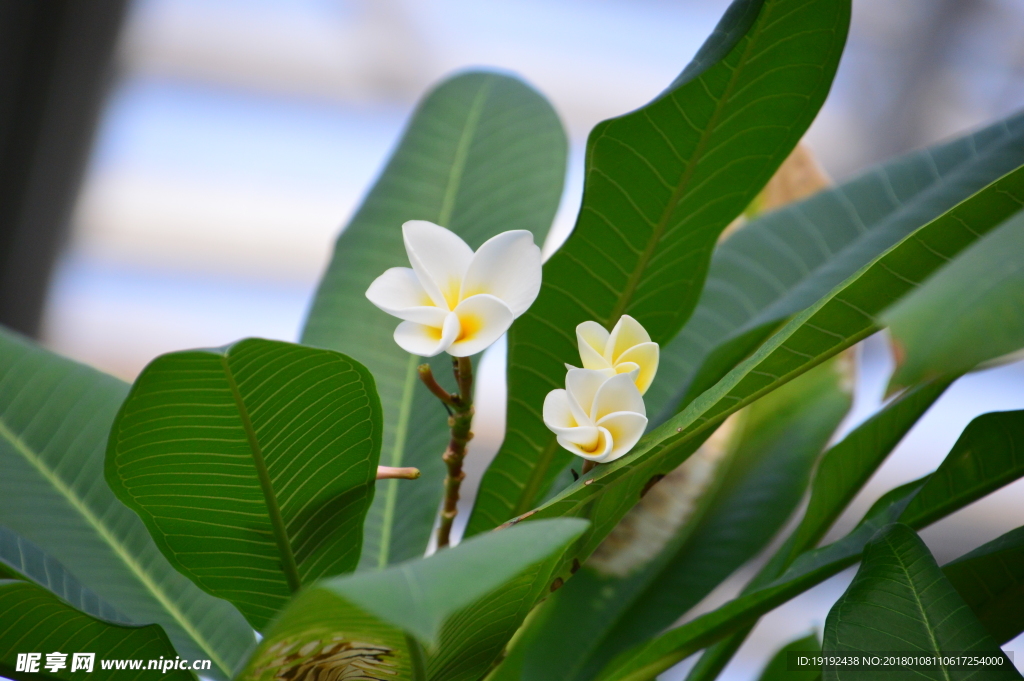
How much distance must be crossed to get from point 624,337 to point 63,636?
29 centimetres

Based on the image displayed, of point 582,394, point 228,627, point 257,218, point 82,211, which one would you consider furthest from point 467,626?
point 82,211

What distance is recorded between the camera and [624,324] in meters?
0.35

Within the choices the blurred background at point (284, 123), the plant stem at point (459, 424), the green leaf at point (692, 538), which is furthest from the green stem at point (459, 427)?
the blurred background at point (284, 123)

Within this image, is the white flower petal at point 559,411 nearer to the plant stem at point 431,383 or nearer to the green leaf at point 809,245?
the plant stem at point 431,383

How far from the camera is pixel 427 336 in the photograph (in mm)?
322

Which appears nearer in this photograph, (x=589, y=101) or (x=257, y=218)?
(x=589, y=101)

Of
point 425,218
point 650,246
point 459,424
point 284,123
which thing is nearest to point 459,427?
point 459,424

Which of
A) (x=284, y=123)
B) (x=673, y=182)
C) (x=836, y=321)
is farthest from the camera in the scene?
(x=284, y=123)

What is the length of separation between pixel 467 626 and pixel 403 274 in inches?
6.1

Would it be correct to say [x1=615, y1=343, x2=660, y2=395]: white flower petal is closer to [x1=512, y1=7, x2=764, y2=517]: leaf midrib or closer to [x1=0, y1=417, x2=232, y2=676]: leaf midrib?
[x1=512, y1=7, x2=764, y2=517]: leaf midrib

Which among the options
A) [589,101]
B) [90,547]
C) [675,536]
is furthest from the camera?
[589,101]

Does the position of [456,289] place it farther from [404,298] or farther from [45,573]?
[45,573]

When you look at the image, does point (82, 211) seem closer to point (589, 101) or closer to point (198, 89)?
point (198, 89)

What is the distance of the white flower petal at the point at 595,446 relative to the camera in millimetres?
322
